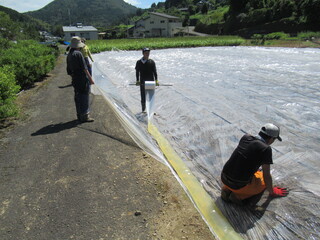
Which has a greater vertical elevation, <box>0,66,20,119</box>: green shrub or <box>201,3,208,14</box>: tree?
<box>201,3,208,14</box>: tree

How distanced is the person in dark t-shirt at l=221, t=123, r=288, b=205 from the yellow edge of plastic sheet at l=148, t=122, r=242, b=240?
221 millimetres

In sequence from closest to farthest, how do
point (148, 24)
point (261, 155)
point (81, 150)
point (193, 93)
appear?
point (261, 155), point (81, 150), point (193, 93), point (148, 24)

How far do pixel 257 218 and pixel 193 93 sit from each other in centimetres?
435

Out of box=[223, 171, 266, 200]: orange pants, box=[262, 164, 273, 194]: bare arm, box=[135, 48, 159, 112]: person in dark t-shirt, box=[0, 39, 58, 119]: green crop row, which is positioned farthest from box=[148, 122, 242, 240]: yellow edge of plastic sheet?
box=[0, 39, 58, 119]: green crop row

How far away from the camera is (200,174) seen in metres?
3.08

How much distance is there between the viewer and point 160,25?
6303cm

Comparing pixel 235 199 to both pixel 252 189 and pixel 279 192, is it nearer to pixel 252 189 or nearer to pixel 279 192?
pixel 252 189

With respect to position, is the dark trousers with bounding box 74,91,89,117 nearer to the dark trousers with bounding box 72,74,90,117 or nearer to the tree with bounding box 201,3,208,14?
the dark trousers with bounding box 72,74,90,117

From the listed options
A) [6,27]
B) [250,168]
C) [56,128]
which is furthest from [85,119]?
[6,27]

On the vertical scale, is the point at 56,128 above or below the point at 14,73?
below

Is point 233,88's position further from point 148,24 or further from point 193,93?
point 148,24

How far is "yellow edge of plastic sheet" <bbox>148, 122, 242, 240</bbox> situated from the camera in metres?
2.23

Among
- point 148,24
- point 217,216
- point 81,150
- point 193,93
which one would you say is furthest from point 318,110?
point 148,24

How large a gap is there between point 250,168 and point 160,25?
219 feet
